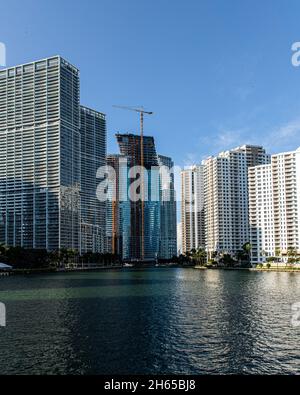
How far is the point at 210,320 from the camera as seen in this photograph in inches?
1918

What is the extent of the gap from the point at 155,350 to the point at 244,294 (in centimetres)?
4617
